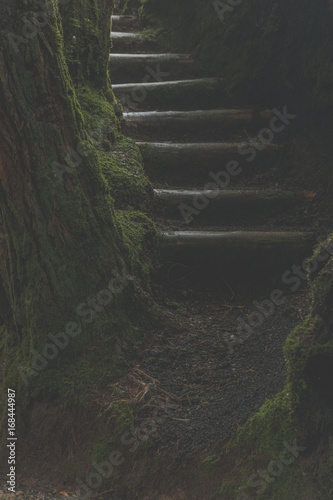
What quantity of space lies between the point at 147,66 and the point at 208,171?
55.7 inches

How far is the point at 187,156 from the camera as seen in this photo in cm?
430

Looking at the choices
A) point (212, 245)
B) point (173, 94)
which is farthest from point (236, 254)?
point (173, 94)

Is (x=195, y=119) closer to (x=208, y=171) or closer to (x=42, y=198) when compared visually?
(x=208, y=171)

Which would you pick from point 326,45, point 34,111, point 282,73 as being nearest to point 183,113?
point 282,73

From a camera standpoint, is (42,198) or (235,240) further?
(235,240)

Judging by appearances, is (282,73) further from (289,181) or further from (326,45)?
(289,181)

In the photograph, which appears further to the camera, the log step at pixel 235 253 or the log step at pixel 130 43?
the log step at pixel 130 43

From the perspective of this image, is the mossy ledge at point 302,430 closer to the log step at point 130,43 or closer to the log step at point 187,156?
the log step at point 187,156

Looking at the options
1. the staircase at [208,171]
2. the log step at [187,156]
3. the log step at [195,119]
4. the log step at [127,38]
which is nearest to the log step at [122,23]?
the log step at [127,38]

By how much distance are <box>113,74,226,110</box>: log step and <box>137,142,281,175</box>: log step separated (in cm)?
65

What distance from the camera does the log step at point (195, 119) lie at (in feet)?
15.0

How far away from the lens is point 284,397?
2486 millimetres

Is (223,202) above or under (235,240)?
above

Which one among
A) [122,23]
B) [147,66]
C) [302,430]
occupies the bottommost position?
[302,430]
